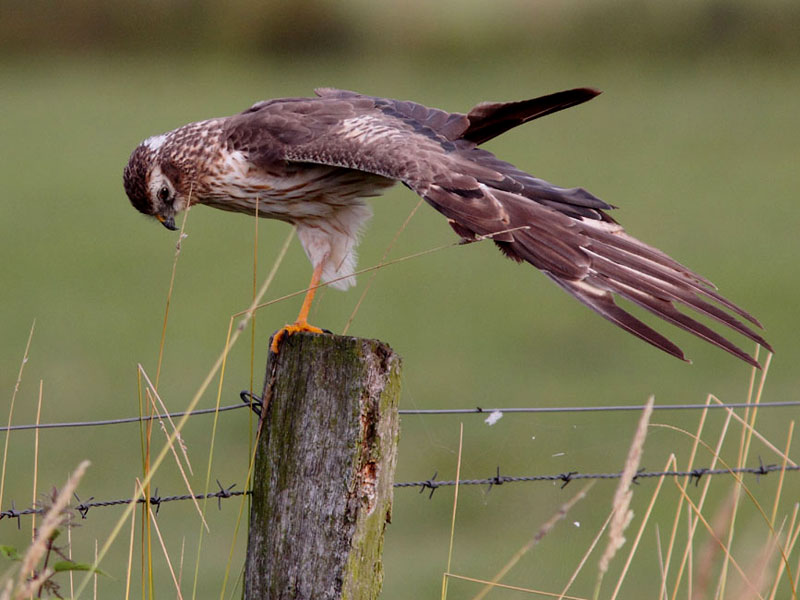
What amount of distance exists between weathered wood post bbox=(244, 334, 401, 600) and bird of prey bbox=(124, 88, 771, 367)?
31 cm

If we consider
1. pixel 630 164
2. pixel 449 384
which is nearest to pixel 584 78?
pixel 630 164

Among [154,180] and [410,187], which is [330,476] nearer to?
[410,187]

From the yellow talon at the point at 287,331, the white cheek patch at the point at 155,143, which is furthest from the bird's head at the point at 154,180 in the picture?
the yellow talon at the point at 287,331

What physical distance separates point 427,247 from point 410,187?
11.7m

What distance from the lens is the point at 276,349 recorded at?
3.36 meters

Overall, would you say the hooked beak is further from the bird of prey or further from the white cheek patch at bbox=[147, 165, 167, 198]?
the white cheek patch at bbox=[147, 165, 167, 198]

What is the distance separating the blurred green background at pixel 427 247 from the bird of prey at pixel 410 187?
1.24 metres

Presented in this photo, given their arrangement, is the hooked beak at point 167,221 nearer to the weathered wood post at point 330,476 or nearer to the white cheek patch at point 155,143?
the white cheek patch at point 155,143

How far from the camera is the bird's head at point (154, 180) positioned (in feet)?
15.8

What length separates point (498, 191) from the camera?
12.9 ft

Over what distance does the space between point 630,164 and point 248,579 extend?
19.3m

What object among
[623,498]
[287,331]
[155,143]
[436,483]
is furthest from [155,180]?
[623,498]

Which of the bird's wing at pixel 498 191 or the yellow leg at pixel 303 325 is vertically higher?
the bird's wing at pixel 498 191

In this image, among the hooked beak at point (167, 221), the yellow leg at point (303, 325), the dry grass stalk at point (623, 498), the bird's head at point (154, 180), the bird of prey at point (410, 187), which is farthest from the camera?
the hooked beak at point (167, 221)
